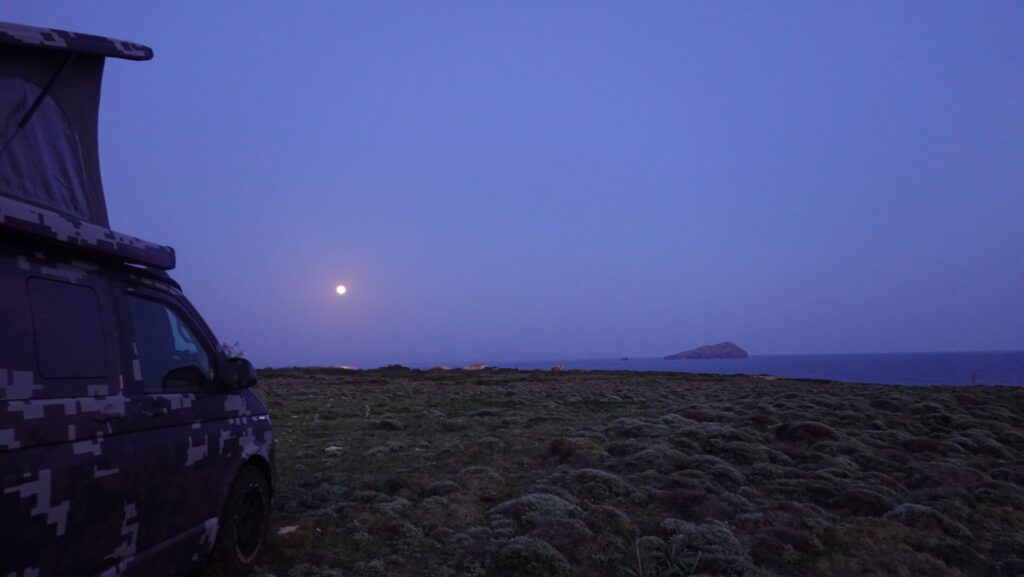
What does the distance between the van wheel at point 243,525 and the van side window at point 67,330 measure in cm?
198

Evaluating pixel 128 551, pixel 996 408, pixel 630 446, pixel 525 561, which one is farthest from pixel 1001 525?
pixel 996 408

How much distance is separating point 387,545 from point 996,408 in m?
22.7

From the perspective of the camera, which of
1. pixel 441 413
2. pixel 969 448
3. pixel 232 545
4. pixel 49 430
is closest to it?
pixel 49 430

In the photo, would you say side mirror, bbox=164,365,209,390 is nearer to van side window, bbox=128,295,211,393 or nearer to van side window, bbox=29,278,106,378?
van side window, bbox=128,295,211,393

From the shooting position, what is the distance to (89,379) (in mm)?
4105

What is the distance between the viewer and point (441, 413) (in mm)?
19266

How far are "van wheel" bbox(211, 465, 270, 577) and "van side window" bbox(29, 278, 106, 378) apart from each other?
1.98 metres

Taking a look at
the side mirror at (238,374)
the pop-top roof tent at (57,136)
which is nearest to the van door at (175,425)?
the side mirror at (238,374)

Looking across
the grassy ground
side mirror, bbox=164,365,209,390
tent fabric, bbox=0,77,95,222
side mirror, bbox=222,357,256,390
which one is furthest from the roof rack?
the grassy ground

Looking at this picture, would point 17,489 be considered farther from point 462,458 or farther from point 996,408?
point 996,408

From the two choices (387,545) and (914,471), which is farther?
(914,471)

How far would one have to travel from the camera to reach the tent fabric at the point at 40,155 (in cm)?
437

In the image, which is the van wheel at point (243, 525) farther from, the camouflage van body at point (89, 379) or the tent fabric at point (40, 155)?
the tent fabric at point (40, 155)

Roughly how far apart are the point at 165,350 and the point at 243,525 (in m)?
1.85
